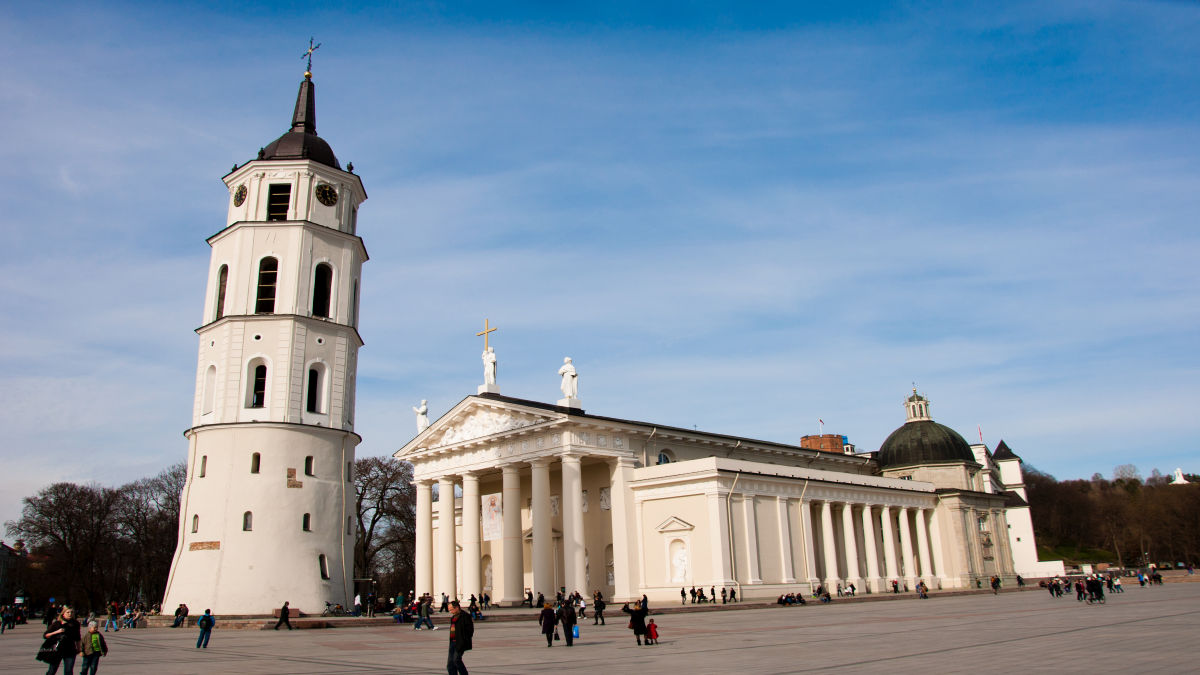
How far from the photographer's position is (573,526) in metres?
38.7

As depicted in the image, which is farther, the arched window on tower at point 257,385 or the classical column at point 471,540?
the classical column at point 471,540

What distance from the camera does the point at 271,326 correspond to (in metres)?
35.5

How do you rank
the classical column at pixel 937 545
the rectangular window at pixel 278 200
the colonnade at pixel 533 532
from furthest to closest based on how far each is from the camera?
the classical column at pixel 937 545, the colonnade at pixel 533 532, the rectangular window at pixel 278 200

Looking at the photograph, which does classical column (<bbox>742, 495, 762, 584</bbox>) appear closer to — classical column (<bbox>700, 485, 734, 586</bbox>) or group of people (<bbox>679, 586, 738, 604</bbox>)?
classical column (<bbox>700, 485, 734, 586</bbox>)

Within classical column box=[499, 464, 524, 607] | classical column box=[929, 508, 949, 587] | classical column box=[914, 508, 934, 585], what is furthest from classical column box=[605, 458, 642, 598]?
classical column box=[929, 508, 949, 587]

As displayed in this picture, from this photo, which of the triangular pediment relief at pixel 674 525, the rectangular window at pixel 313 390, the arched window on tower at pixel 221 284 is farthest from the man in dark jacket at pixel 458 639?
the arched window on tower at pixel 221 284

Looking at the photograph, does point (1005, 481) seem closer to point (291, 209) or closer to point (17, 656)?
point (291, 209)

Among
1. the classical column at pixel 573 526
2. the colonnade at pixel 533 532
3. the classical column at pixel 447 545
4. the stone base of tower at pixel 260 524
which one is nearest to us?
the stone base of tower at pixel 260 524

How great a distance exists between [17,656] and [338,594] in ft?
52.3

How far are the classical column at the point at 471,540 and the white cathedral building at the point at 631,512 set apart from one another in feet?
0.24

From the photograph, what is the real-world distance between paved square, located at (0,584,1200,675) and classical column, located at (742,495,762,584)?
13.4 meters

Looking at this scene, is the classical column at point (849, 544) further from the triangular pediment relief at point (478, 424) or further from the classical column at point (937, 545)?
the triangular pediment relief at point (478, 424)

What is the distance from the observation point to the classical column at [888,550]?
5103 cm

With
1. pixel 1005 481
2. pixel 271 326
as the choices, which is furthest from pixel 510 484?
pixel 1005 481
